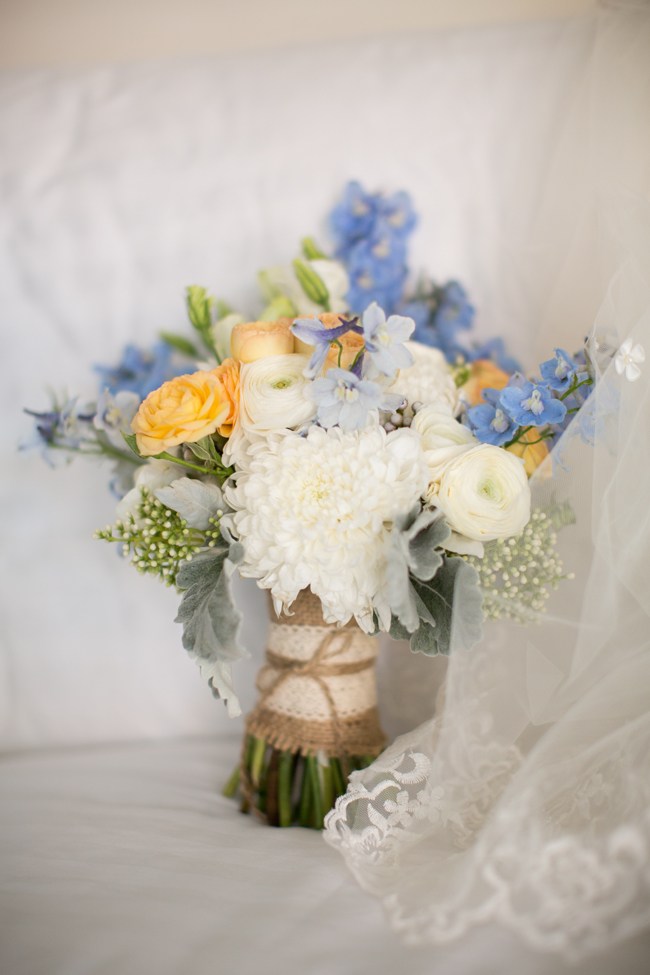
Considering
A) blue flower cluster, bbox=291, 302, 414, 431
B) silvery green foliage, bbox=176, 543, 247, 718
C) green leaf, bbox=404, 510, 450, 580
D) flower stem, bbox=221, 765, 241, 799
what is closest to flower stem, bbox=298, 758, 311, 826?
flower stem, bbox=221, 765, 241, 799

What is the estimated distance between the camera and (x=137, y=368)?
1.07 metres

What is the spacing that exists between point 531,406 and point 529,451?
0.26ft

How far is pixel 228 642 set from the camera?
2.24 feet

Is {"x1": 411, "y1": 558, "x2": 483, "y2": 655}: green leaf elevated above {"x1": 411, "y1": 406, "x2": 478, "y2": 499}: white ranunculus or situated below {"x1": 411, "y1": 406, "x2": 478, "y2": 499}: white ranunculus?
below

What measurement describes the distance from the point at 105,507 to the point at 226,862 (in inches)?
22.1

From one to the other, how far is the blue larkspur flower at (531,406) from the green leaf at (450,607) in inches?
6.0

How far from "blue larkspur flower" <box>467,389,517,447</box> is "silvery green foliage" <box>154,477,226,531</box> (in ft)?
0.86

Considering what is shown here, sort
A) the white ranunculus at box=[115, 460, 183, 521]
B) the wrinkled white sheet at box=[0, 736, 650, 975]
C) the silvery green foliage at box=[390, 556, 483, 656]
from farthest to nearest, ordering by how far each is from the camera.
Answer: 1. the white ranunculus at box=[115, 460, 183, 521]
2. the silvery green foliage at box=[390, 556, 483, 656]
3. the wrinkled white sheet at box=[0, 736, 650, 975]

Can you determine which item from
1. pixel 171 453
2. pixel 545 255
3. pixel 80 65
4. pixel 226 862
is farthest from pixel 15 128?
pixel 226 862

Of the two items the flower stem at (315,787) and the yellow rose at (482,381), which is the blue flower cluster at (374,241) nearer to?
the yellow rose at (482,381)

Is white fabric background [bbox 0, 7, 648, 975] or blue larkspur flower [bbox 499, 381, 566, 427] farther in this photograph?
white fabric background [bbox 0, 7, 648, 975]

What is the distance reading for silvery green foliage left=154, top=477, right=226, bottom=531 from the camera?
0.72m

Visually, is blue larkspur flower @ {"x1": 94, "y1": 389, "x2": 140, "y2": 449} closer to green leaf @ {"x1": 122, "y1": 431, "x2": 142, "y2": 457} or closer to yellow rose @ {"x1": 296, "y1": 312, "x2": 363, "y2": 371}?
green leaf @ {"x1": 122, "y1": 431, "x2": 142, "y2": 457}

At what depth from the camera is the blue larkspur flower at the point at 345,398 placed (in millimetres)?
685
